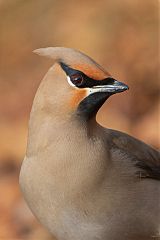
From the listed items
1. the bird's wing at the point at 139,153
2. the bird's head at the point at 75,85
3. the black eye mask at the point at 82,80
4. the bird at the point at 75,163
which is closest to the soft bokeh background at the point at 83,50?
the bird's wing at the point at 139,153

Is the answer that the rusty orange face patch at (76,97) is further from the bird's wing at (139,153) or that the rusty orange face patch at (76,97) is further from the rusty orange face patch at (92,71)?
the bird's wing at (139,153)

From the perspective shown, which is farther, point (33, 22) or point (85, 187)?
point (33, 22)

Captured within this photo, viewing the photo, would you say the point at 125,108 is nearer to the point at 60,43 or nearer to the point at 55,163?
the point at 60,43

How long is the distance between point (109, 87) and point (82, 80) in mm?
135

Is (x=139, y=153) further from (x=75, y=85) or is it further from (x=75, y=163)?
(x=75, y=85)

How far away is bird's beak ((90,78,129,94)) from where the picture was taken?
4.59 meters

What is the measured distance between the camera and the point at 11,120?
9.39 meters

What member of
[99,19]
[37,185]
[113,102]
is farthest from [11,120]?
[37,185]

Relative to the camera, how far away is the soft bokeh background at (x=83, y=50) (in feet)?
29.0

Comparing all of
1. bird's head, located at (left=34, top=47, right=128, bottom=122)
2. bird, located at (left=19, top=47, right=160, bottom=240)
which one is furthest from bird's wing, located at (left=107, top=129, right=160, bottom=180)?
bird's head, located at (left=34, top=47, right=128, bottom=122)

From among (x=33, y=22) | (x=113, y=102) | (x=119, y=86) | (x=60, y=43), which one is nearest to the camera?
(x=119, y=86)

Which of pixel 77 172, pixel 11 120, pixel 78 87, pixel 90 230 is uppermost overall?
pixel 78 87

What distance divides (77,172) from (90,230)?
0.31 m

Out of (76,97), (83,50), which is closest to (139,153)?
(76,97)
